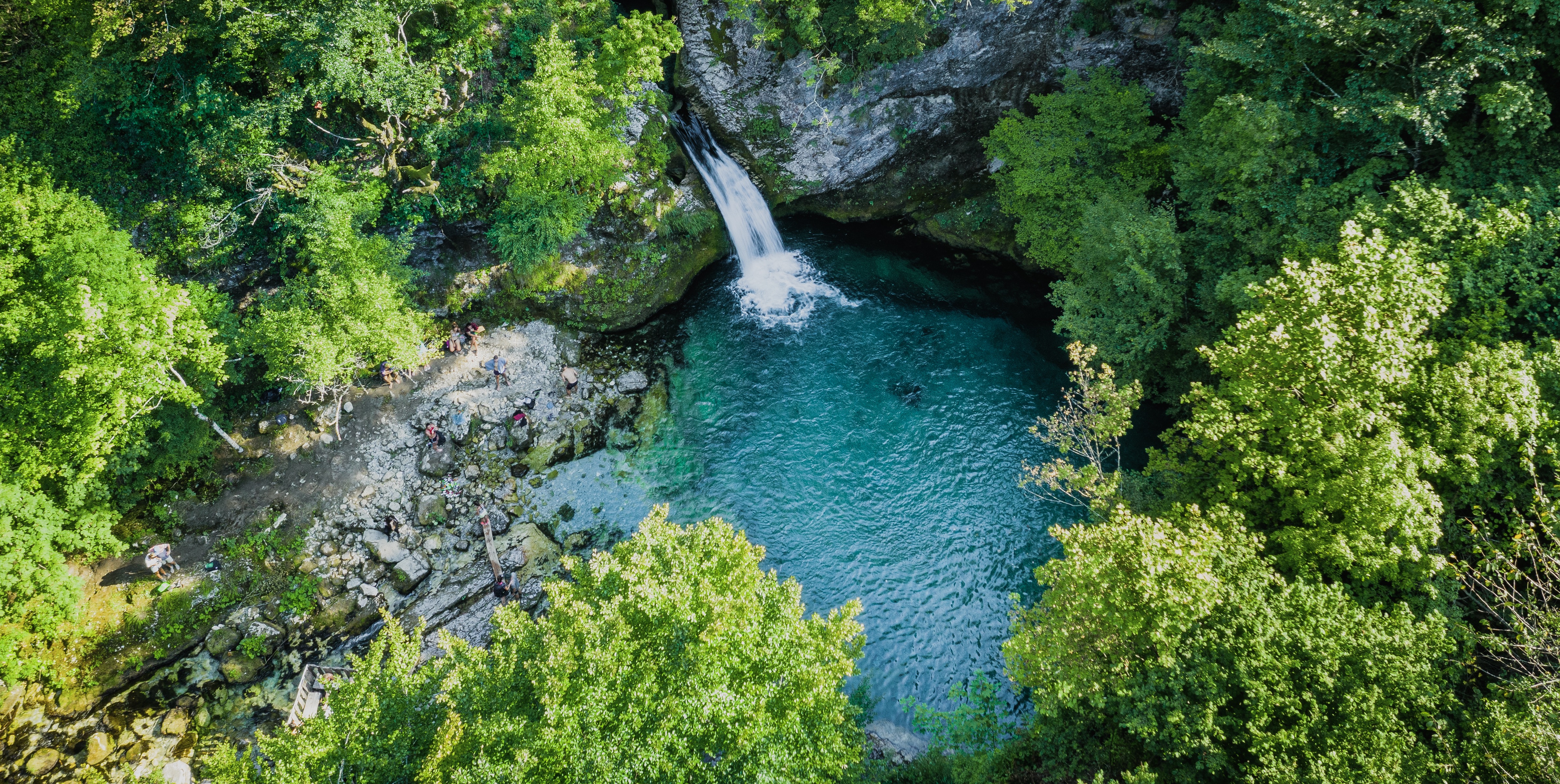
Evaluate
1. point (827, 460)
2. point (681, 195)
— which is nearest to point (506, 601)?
point (827, 460)

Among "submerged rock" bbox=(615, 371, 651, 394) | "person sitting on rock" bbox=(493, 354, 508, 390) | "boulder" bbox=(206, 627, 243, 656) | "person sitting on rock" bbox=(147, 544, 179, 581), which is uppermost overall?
"person sitting on rock" bbox=(493, 354, 508, 390)

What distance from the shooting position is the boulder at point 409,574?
811 inches

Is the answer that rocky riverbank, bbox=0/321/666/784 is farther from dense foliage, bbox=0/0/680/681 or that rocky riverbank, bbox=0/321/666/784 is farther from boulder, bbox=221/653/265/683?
dense foliage, bbox=0/0/680/681

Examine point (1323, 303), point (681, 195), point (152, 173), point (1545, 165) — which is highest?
point (152, 173)

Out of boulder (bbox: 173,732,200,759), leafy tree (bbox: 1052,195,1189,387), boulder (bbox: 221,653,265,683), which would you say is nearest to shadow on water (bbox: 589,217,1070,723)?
leafy tree (bbox: 1052,195,1189,387)

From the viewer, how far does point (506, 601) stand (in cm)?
2003

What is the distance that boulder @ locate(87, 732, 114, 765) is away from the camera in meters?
17.0

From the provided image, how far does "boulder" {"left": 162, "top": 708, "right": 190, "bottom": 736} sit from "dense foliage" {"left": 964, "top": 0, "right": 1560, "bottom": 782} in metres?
21.4

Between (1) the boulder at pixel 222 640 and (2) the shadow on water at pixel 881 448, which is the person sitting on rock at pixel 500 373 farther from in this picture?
(1) the boulder at pixel 222 640

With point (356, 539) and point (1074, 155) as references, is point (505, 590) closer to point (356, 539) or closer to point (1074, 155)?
point (356, 539)

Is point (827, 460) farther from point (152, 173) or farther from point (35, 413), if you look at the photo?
point (152, 173)

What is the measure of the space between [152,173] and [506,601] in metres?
23.0

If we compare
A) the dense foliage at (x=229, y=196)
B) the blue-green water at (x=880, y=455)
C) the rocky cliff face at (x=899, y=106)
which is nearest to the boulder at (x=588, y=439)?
the blue-green water at (x=880, y=455)

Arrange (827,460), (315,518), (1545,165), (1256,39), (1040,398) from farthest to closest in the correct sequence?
(1040,398) → (827,460) → (315,518) → (1256,39) → (1545,165)
